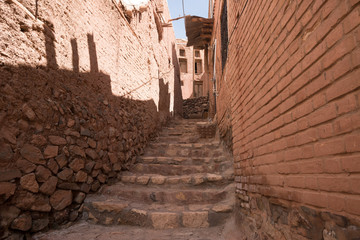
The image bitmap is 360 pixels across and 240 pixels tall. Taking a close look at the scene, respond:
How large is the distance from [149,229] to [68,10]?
11.2 feet

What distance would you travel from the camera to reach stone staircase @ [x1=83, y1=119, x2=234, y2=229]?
114 inches

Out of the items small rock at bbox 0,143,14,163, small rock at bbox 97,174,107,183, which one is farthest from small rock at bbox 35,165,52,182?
small rock at bbox 97,174,107,183

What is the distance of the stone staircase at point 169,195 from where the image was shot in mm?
2896

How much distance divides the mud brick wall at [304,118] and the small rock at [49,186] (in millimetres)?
2442

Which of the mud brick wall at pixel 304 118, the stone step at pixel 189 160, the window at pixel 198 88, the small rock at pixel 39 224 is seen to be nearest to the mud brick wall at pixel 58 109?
the small rock at pixel 39 224

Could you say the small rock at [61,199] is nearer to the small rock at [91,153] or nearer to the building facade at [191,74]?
the small rock at [91,153]

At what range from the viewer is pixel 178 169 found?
14.1ft

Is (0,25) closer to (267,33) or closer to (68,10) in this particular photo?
(68,10)

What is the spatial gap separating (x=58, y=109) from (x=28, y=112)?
0.43 meters

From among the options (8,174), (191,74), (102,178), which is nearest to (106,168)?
(102,178)

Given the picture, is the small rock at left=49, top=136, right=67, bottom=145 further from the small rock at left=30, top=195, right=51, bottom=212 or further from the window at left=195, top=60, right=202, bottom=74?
the window at left=195, top=60, right=202, bottom=74

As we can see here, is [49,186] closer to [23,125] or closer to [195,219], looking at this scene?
[23,125]

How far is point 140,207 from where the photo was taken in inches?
124

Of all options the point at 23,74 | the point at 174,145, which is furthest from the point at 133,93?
the point at 23,74
